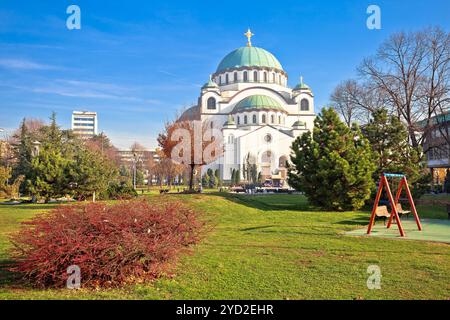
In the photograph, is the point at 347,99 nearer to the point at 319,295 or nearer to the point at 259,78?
the point at 319,295

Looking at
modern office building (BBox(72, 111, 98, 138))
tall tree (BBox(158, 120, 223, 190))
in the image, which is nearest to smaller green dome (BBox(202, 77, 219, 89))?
tall tree (BBox(158, 120, 223, 190))

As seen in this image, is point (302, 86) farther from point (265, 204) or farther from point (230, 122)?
point (265, 204)

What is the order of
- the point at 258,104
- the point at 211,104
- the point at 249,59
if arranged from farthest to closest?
the point at 249,59, the point at 211,104, the point at 258,104

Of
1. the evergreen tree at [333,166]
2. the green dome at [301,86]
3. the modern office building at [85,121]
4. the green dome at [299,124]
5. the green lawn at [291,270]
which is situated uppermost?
the modern office building at [85,121]

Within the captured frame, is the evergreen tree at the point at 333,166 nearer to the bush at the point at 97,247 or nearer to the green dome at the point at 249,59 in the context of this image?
the bush at the point at 97,247

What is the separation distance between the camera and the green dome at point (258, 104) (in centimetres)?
6806

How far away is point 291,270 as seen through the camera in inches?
273

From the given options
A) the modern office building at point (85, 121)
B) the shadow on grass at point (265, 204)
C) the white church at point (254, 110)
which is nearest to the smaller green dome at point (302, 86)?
the white church at point (254, 110)

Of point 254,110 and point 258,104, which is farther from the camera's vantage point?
point 258,104

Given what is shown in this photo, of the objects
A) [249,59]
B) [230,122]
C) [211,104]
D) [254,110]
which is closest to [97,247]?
[230,122]

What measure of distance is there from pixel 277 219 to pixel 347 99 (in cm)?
2258

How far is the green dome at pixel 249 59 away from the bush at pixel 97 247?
230 feet

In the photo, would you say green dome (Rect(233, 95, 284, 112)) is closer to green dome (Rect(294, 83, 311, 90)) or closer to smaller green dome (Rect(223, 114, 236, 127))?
smaller green dome (Rect(223, 114, 236, 127))

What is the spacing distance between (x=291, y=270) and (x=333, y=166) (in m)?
12.2
